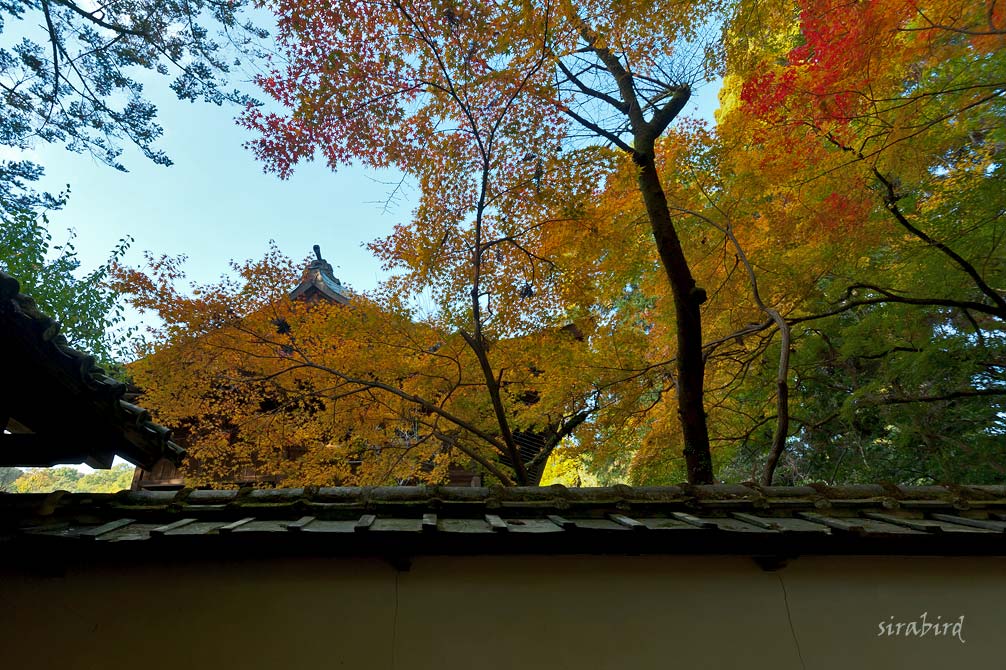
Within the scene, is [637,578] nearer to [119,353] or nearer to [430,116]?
[430,116]

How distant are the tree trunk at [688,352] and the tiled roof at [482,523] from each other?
229 centimetres

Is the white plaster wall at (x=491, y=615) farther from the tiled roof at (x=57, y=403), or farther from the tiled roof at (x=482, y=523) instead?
the tiled roof at (x=57, y=403)

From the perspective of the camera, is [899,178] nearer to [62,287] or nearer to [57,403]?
[57,403]

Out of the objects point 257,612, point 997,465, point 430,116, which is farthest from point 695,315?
point 997,465

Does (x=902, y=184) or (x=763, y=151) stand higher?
(x=763, y=151)

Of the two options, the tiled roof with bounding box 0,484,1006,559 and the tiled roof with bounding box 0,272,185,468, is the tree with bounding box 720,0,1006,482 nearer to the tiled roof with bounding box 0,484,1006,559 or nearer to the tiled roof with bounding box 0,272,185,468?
the tiled roof with bounding box 0,484,1006,559

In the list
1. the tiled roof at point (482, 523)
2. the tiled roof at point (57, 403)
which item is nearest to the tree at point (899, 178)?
the tiled roof at point (482, 523)

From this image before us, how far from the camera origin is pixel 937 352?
7742 millimetres

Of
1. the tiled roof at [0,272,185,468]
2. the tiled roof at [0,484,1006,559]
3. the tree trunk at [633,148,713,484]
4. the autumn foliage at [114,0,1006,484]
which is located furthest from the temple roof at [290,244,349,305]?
the tiled roof at [0,484,1006,559]

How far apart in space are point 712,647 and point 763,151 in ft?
24.3

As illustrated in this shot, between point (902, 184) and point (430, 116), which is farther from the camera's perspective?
point (902, 184)

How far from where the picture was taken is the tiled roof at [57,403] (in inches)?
94.0

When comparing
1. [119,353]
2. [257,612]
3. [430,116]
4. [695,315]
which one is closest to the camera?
[257,612]

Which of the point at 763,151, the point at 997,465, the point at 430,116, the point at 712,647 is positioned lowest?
the point at 712,647
